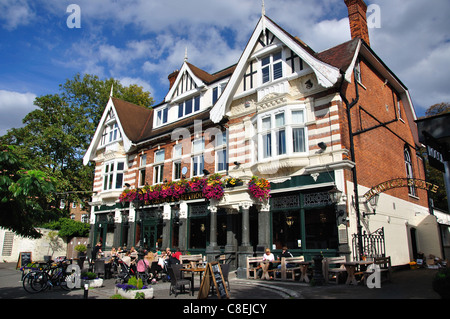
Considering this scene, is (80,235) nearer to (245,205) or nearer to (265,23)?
A: (245,205)

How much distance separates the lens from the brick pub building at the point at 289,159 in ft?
46.8

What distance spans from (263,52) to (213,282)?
12.1 metres

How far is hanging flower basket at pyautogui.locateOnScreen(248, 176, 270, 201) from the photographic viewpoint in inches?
598

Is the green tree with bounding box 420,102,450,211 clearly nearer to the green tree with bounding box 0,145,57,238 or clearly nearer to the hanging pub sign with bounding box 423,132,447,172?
the hanging pub sign with bounding box 423,132,447,172

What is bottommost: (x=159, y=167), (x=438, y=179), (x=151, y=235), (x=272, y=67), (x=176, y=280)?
(x=176, y=280)

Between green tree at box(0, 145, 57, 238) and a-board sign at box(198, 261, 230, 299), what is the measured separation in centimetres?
415

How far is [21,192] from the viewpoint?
6.84m

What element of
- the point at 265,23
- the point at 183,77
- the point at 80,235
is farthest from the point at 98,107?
the point at 265,23

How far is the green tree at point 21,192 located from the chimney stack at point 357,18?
1686 centimetres

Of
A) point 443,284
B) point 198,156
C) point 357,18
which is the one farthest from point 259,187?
point 357,18

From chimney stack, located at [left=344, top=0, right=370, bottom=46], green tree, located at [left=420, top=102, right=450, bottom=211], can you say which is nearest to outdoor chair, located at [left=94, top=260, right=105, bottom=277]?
chimney stack, located at [left=344, top=0, right=370, bottom=46]

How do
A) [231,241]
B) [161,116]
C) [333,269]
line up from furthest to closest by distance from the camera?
[161,116], [231,241], [333,269]

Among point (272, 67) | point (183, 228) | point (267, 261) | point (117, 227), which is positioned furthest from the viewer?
point (117, 227)

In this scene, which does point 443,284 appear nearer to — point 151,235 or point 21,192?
point 21,192
